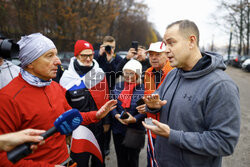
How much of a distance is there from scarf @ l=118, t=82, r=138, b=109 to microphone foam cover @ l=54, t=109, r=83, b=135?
1430mm

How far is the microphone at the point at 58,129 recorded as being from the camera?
1.03m

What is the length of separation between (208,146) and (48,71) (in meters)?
1.65

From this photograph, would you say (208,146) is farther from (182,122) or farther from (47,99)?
(47,99)

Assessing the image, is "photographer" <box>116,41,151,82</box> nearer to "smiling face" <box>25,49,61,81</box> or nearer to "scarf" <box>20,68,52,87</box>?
"smiling face" <box>25,49,61,81</box>

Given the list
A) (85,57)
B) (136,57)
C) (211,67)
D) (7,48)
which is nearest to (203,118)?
(211,67)

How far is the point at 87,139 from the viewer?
9.02 feet

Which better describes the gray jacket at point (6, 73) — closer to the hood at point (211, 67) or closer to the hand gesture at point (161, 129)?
the hand gesture at point (161, 129)

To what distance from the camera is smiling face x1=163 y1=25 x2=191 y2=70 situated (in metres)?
1.59

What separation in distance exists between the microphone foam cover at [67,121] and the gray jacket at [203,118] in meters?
0.84

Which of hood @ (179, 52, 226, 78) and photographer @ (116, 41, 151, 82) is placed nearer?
hood @ (179, 52, 226, 78)

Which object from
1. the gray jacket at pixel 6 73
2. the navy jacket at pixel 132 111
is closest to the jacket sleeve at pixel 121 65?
the navy jacket at pixel 132 111

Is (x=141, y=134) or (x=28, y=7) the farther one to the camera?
(x=28, y=7)

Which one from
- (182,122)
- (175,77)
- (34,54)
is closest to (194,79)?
(175,77)

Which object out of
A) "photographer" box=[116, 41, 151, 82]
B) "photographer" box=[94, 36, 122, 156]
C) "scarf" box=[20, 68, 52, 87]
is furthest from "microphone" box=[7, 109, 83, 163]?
"photographer" box=[94, 36, 122, 156]
